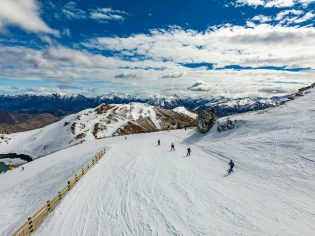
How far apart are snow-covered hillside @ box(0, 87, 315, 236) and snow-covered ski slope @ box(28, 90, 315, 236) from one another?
73 mm

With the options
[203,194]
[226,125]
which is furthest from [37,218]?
[226,125]

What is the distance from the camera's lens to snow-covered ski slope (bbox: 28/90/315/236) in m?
19.1

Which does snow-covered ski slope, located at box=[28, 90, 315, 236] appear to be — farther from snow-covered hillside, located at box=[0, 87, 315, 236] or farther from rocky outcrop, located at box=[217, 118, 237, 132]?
rocky outcrop, located at box=[217, 118, 237, 132]

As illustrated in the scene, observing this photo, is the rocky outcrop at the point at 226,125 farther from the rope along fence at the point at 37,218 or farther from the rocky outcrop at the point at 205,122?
the rope along fence at the point at 37,218

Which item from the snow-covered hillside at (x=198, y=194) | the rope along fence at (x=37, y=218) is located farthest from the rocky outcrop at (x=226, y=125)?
the rope along fence at (x=37, y=218)

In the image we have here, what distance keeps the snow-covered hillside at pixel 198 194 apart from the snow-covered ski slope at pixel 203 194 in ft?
0.24

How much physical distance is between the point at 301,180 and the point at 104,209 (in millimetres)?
21752

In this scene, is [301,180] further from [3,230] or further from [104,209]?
[3,230]

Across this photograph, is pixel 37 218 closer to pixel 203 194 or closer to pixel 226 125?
pixel 203 194

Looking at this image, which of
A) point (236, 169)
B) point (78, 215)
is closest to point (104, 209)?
point (78, 215)

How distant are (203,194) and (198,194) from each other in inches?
19.3

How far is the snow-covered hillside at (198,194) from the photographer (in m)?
19.2

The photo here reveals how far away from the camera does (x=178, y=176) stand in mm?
33250

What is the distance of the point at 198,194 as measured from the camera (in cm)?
2584
